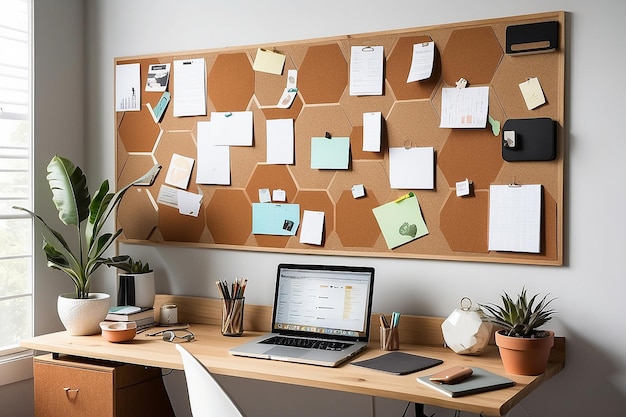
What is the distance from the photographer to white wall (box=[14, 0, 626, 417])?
8.24ft

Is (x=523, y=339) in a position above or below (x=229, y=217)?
below

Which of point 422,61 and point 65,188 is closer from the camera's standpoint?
point 422,61

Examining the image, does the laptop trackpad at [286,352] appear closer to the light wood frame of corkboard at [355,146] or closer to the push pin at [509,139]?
the light wood frame of corkboard at [355,146]

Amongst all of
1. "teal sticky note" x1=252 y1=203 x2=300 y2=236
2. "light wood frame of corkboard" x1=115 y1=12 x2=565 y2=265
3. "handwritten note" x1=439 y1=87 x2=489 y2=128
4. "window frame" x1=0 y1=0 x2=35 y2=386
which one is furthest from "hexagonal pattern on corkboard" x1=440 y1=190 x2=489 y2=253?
"window frame" x1=0 y1=0 x2=35 y2=386

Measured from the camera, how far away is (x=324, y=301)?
112 inches

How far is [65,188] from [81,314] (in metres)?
0.54

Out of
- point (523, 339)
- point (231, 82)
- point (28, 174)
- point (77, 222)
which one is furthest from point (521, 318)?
point (28, 174)

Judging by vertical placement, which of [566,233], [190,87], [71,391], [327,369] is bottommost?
[71,391]

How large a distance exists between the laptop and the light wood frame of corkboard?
0.16 metres

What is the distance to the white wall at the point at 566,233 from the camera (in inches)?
98.9

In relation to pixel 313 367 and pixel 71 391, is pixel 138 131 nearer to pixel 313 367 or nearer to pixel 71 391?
pixel 71 391

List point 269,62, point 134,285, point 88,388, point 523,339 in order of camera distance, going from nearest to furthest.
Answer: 1. point 523,339
2. point 88,388
3. point 269,62
4. point 134,285

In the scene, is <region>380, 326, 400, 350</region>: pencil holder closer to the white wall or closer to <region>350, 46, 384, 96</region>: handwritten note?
the white wall

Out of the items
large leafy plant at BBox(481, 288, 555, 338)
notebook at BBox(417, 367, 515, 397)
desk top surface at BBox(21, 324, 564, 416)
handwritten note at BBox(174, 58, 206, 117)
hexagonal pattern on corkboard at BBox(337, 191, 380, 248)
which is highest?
handwritten note at BBox(174, 58, 206, 117)
